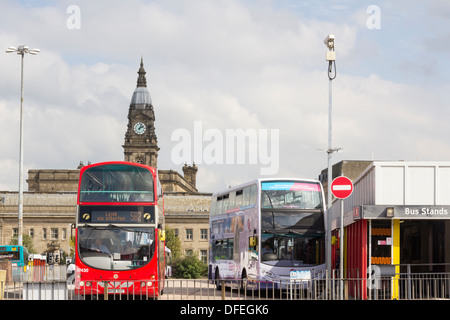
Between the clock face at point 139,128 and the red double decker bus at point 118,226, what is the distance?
165 metres

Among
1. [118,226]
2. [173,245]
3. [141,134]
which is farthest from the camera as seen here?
[141,134]

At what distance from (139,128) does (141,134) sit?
133 centimetres

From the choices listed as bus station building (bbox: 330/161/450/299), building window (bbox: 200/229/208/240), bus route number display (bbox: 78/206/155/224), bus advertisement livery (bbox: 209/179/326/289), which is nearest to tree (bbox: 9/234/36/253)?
building window (bbox: 200/229/208/240)

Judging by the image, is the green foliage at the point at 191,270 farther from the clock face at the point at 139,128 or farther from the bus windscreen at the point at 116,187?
the clock face at the point at 139,128

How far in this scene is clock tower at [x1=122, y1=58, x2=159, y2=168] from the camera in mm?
192875

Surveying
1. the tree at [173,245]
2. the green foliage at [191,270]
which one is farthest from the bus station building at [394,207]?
the tree at [173,245]

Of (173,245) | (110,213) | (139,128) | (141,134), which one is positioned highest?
(139,128)

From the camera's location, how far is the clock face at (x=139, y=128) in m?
194

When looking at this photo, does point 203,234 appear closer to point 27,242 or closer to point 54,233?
point 54,233

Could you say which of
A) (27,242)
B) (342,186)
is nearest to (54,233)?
(27,242)

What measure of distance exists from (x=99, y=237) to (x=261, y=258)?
631cm

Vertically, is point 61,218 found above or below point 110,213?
above

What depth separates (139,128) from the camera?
638 ft
